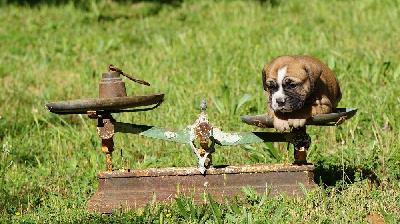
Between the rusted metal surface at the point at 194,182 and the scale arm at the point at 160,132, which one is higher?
the scale arm at the point at 160,132

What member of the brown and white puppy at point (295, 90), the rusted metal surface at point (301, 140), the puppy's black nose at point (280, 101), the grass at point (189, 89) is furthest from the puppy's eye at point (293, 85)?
the grass at point (189, 89)

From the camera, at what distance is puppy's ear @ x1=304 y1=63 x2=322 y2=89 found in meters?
4.24

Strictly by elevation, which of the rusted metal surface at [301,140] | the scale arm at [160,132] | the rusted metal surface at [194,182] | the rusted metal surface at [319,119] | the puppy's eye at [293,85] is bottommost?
the rusted metal surface at [194,182]

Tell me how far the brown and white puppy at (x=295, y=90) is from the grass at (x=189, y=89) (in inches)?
25.1

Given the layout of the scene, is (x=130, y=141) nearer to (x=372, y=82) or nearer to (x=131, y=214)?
(x=131, y=214)

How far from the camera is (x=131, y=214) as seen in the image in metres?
4.47

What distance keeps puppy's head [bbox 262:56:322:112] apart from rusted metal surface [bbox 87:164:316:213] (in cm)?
69

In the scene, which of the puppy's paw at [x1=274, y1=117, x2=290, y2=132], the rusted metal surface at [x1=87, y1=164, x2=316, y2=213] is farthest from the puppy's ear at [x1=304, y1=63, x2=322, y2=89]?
the rusted metal surface at [x1=87, y1=164, x2=316, y2=213]

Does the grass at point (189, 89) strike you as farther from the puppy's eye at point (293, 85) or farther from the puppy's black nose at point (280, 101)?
the puppy's eye at point (293, 85)

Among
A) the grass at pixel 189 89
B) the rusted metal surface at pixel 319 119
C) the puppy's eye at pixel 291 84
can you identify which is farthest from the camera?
the grass at pixel 189 89

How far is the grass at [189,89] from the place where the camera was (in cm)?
466

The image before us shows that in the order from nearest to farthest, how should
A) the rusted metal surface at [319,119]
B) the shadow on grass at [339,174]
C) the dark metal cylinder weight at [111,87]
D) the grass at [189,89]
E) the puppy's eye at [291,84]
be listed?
the puppy's eye at [291,84] < the rusted metal surface at [319,119] < the dark metal cylinder weight at [111,87] < the grass at [189,89] < the shadow on grass at [339,174]

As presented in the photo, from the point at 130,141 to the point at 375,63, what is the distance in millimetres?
3345

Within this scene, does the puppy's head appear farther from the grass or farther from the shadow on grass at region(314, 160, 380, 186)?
the shadow on grass at region(314, 160, 380, 186)
